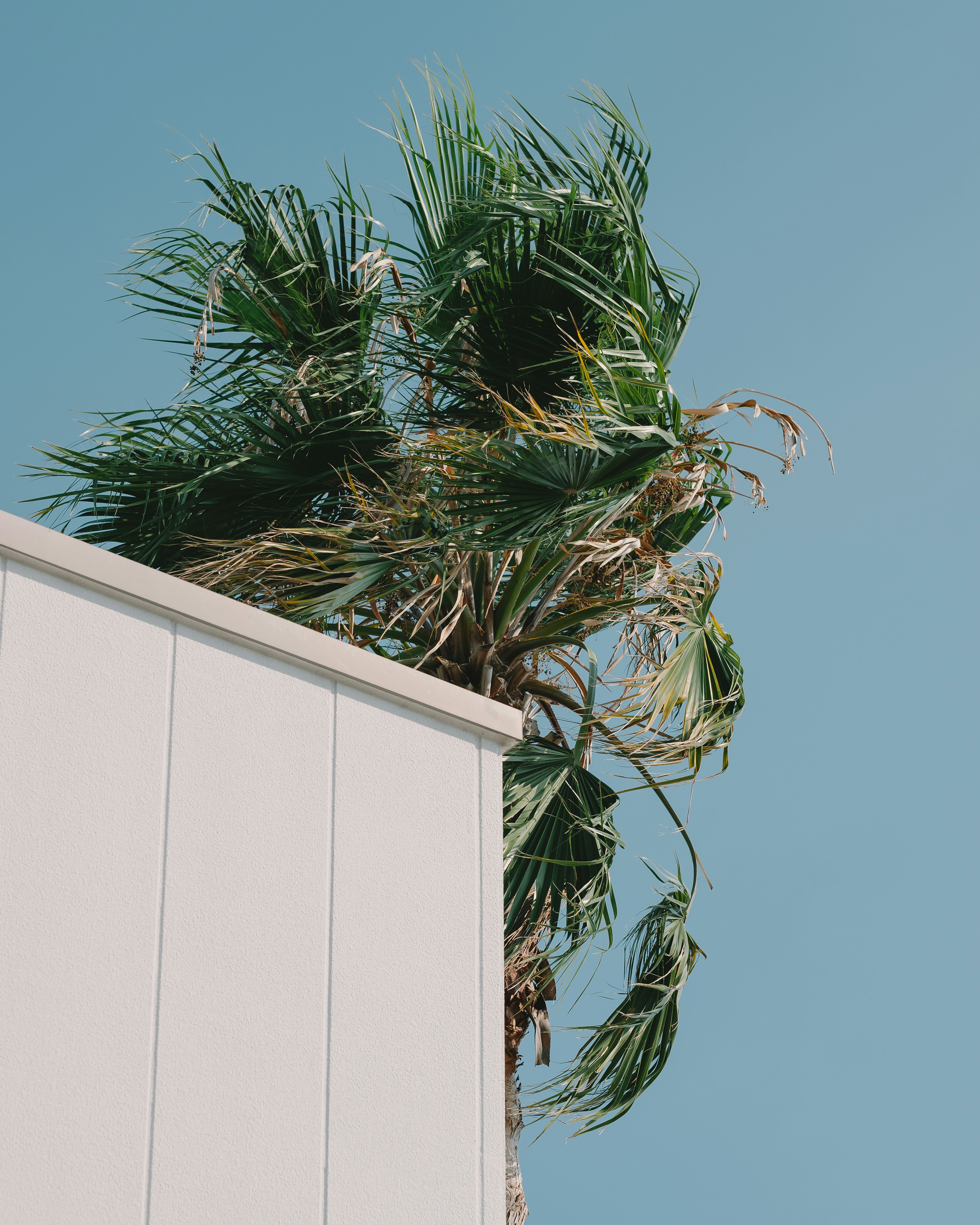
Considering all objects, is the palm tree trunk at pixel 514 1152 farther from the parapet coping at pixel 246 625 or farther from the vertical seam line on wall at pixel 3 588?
the vertical seam line on wall at pixel 3 588

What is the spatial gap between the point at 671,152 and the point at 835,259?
1037 centimetres

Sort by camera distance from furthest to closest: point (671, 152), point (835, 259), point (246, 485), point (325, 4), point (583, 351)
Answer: point (835, 259), point (325, 4), point (671, 152), point (246, 485), point (583, 351)

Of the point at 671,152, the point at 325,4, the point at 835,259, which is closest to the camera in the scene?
the point at 671,152

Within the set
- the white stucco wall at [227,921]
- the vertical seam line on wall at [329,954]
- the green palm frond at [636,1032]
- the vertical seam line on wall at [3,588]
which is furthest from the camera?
the green palm frond at [636,1032]

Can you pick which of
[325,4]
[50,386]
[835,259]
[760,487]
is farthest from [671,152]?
[835,259]

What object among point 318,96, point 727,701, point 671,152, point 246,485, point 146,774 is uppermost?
point 318,96

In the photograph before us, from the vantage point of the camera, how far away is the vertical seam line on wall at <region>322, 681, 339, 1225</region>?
234 cm

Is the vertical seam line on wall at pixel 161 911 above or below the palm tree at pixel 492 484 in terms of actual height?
below

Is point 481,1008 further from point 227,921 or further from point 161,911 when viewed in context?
point 161,911

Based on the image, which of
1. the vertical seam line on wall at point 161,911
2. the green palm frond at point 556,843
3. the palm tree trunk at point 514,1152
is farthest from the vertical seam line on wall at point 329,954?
the palm tree trunk at point 514,1152

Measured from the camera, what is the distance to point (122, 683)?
234cm

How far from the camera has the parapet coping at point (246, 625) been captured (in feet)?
7.52

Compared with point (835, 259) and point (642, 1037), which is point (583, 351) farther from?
point (835, 259)

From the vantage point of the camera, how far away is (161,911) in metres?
2.26
